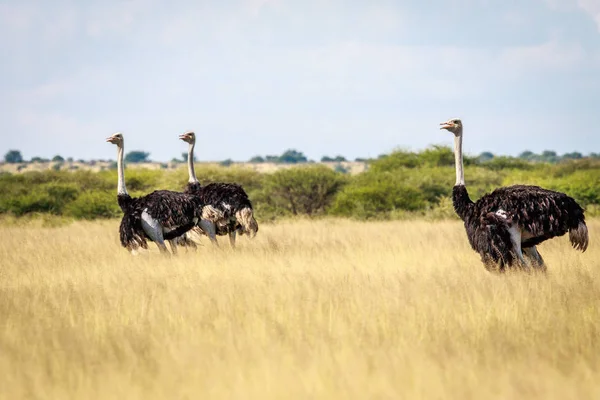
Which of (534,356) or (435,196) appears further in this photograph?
(435,196)

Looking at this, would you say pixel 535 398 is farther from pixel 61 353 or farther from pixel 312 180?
pixel 312 180

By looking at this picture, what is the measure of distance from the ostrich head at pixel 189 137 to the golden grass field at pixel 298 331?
4.01 m

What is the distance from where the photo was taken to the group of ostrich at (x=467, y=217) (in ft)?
25.9

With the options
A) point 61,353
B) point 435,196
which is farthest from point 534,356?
point 435,196

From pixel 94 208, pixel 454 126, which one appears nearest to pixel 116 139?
pixel 454 126

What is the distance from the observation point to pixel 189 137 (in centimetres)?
1362

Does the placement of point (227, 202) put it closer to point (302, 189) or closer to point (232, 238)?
point (232, 238)

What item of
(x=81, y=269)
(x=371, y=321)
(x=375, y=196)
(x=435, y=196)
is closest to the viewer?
(x=371, y=321)

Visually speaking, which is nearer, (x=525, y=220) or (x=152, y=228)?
(x=525, y=220)

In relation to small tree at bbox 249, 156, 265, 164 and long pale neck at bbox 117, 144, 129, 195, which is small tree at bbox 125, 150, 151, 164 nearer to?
small tree at bbox 249, 156, 265, 164

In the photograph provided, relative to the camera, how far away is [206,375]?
16.3 ft

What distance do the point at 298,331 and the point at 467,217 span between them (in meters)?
3.39

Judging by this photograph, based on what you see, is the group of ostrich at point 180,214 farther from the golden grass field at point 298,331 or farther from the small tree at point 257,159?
the small tree at point 257,159

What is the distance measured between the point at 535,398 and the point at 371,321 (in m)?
1.75
